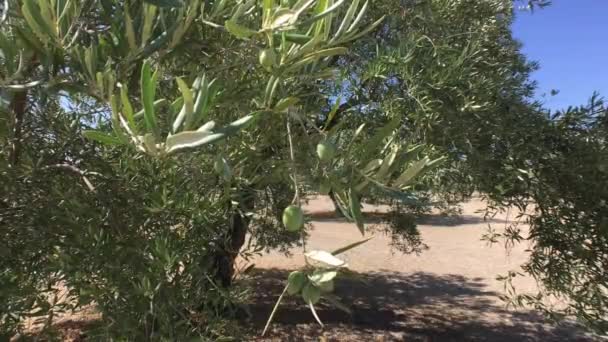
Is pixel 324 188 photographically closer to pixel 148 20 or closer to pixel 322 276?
pixel 322 276

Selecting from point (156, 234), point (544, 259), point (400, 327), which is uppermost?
point (156, 234)

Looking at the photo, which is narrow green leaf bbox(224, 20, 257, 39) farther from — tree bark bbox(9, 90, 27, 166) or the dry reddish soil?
the dry reddish soil

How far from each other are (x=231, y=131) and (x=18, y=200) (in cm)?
125

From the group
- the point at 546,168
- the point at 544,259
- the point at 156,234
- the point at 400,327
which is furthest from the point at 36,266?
the point at 400,327

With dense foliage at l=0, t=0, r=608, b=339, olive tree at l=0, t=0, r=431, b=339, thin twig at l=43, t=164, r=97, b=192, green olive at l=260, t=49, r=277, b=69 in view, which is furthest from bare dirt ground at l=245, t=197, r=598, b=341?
green olive at l=260, t=49, r=277, b=69

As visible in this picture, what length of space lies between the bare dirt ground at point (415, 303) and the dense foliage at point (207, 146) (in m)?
0.71

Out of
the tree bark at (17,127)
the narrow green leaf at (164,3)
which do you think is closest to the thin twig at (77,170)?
the tree bark at (17,127)

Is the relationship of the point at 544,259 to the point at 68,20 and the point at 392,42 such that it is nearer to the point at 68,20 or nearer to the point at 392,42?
the point at 392,42

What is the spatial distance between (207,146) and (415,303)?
7.22 meters

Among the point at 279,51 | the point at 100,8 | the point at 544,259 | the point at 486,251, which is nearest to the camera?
the point at 279,51

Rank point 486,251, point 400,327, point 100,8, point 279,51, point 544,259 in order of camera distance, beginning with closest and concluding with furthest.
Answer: point 279,51
point 100,8
point 544,259
point 400,327
point 486,251

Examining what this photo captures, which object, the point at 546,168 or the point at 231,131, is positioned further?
the point at 546,168

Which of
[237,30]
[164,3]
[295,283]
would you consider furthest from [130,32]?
[295,283]

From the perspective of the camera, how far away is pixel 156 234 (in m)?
1.57
